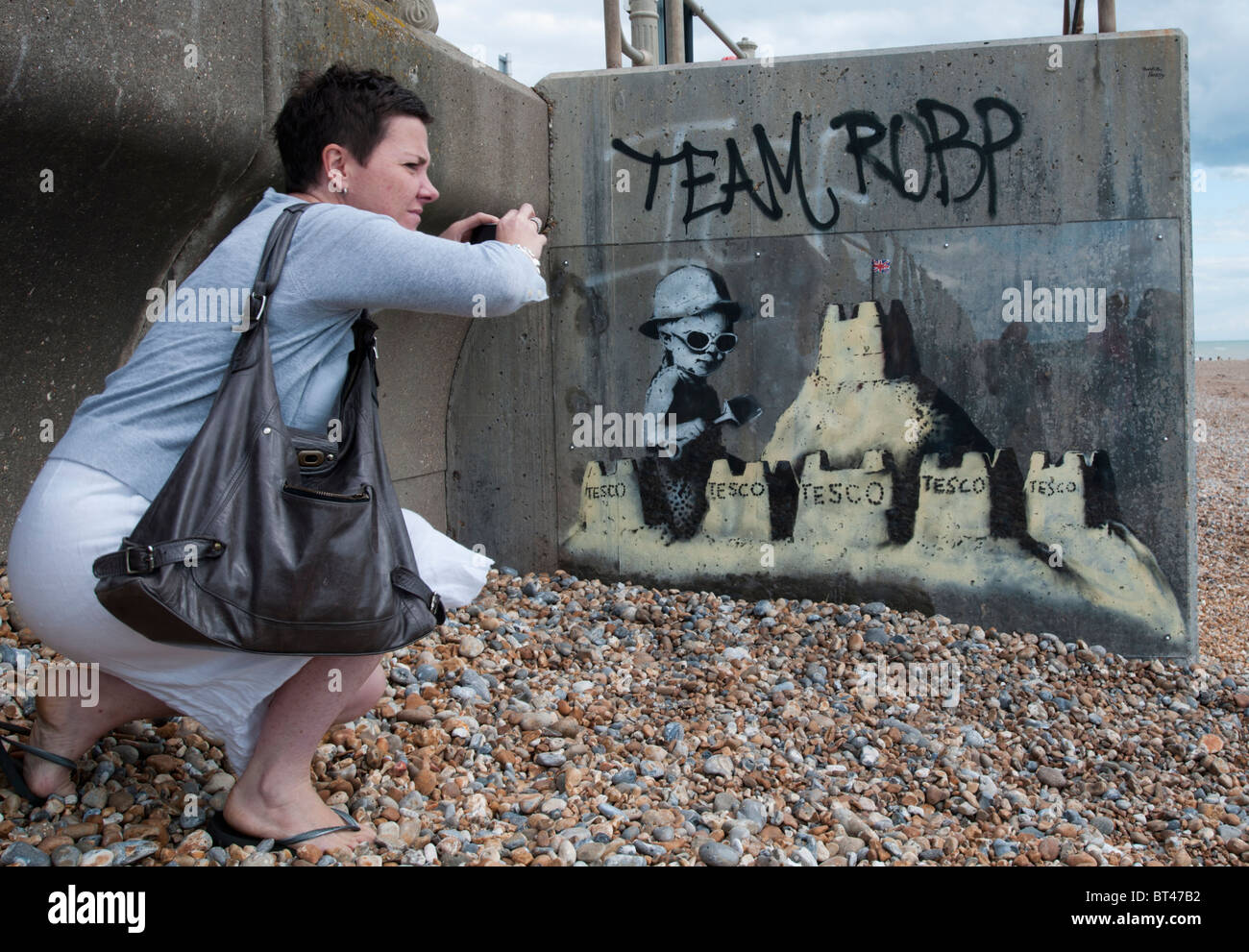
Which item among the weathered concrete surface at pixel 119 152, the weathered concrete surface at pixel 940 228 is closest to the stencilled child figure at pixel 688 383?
the weathered concrete surface at pixel 940 228

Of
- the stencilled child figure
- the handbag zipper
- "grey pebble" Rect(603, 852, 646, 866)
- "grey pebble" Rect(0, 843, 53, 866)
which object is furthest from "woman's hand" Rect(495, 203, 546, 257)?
the stencilled child figure

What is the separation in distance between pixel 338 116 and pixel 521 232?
447mm

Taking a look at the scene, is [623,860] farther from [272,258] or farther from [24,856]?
[272,258]

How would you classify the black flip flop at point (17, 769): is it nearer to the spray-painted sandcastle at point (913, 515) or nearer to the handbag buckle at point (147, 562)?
the handbag buckle at point (147, 562)

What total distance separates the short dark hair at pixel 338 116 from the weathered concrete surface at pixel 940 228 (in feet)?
10.0

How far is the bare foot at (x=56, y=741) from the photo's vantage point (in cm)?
238

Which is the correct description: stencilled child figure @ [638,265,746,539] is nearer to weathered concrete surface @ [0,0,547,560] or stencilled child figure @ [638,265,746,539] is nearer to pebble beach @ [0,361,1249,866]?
pebble beach @ [0,361,1249,866]

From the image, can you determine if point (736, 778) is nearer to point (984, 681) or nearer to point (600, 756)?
point (600, 756)

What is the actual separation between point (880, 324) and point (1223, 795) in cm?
242

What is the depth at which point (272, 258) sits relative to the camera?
2.05 m

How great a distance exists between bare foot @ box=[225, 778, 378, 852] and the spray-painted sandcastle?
322cm

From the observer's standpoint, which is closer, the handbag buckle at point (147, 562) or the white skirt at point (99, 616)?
the handbag buckle at point (147, 562)

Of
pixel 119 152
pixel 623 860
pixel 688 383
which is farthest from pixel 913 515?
pixel 119 152

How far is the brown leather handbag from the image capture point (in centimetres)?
187
